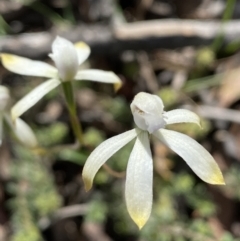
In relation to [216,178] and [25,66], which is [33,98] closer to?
[25,66]

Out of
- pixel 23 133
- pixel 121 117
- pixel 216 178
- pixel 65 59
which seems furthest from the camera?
pixel 121 117

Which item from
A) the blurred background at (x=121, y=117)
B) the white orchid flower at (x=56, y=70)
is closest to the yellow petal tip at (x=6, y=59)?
the white orchid flower at (x=56, y=70)

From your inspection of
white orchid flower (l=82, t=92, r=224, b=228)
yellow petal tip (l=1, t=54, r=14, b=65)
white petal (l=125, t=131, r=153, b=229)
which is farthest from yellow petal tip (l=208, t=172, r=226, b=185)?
yellow petal tip (l=1, t=54, r=14, b=65)

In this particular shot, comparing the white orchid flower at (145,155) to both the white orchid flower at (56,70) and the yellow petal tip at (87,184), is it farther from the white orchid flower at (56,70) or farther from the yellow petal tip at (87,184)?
the white orchid flower at (56,70)

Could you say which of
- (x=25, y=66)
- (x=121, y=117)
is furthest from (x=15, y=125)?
(x=121, y=117)

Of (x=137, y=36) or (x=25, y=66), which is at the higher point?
(x=25, y=66)

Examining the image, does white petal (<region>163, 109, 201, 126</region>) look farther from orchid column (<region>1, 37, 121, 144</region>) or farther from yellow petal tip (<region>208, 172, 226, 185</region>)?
orchid column (<region>1, 37, 121, 144</region>)

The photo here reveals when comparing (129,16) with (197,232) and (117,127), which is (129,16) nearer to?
(117,127)
